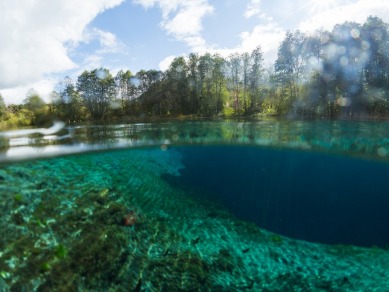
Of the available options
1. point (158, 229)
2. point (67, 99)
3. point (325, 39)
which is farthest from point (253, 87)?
point (158, 229)

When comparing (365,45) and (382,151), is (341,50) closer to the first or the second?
(365,45)

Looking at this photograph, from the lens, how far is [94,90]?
54625mm

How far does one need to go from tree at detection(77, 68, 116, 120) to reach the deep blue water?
112ft

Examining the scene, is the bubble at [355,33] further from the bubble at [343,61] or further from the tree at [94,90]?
the tree at [94,90]

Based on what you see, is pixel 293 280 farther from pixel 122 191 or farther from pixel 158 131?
pixel 158 131

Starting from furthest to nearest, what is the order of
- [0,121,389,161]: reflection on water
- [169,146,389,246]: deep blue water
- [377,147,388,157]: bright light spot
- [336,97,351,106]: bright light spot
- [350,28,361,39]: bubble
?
[336,97,351,106]: bright light spot
[350,28,361,39]: bubble
[377,147,388,157]: bright light spot
[0,121,389,161]: reflection on water
[169,146,389,246]: deep blue water

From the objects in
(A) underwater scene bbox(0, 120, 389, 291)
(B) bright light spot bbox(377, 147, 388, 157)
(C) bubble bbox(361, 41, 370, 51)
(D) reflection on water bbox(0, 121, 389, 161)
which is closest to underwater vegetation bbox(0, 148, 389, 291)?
(A) underwater scene bbox(0, 120, 389, 291)

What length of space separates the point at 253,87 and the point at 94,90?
112ft

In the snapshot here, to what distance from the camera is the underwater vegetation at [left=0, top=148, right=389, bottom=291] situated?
5.91 metres

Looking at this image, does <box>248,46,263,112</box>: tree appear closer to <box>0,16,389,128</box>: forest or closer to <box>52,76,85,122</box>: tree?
<box>0,16,389,128</box>: forest

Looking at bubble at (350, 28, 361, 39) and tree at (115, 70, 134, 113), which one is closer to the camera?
bubble at (350, 28, 361, 39)

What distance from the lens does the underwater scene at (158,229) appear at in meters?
6.11

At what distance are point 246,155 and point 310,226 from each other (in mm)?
13370

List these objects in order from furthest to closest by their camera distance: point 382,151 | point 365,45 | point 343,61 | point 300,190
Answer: point 343,61
point 365,45
point 300,190
point 382,151
